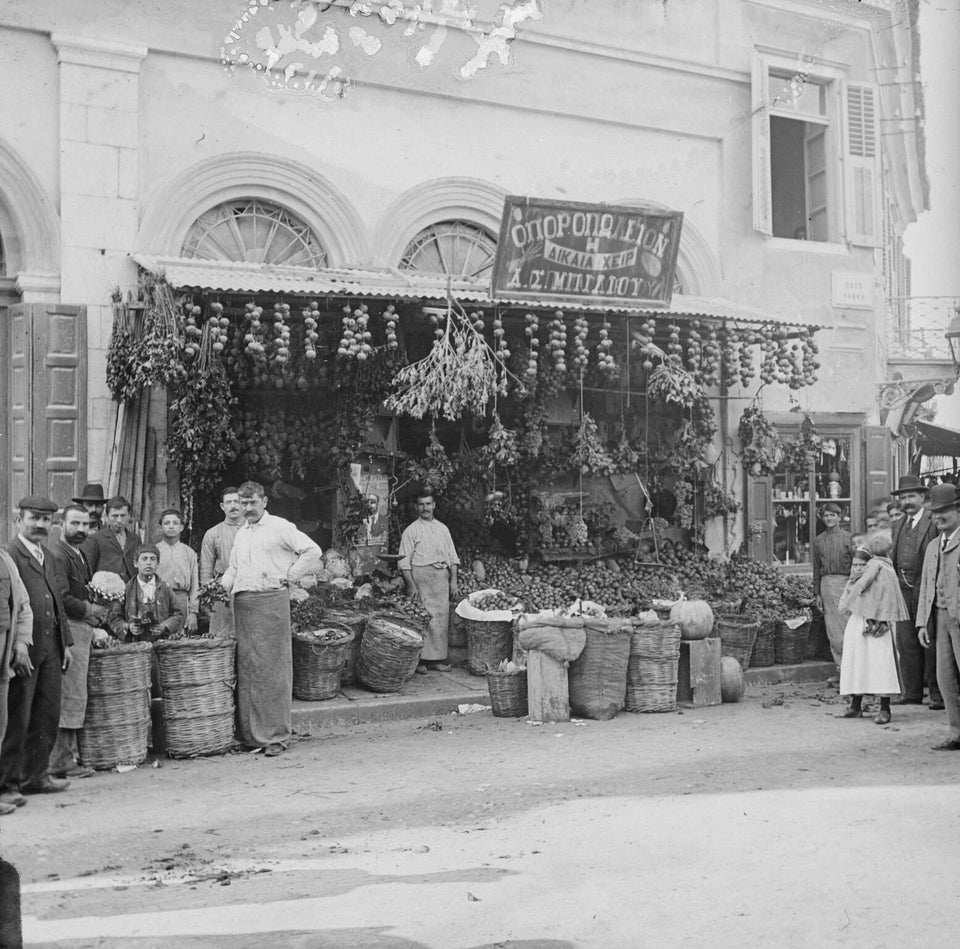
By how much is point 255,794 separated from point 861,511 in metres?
9.96

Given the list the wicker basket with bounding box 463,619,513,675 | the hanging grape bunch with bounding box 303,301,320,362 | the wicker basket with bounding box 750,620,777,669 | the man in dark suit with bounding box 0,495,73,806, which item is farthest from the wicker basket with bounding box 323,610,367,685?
the wicker basket with bounding box 750,620,777,669

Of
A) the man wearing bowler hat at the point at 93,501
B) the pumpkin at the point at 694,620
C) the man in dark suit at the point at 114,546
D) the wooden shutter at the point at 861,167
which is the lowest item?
the pumpkin at the point at 694,620

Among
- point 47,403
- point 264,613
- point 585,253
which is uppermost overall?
point 585,253

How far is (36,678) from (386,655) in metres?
3.45

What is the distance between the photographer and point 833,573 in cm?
1214

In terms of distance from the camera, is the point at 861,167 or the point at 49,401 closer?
the point at 49,401

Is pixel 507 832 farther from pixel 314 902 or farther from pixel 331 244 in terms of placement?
pixel 331 244

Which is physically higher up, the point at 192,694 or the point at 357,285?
the point at 357,285

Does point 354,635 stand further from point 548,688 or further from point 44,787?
point 44,787

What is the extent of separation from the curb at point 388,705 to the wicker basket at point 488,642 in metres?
0.17

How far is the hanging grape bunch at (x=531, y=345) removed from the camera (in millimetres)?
11641

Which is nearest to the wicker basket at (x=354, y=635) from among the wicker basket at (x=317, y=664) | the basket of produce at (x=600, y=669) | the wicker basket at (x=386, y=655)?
the wicker basket at (x=386, y=655)

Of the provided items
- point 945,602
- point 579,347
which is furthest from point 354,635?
point 945,602

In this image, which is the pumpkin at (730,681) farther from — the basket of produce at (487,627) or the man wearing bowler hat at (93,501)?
the man wearing bowler hat at (93,501)
